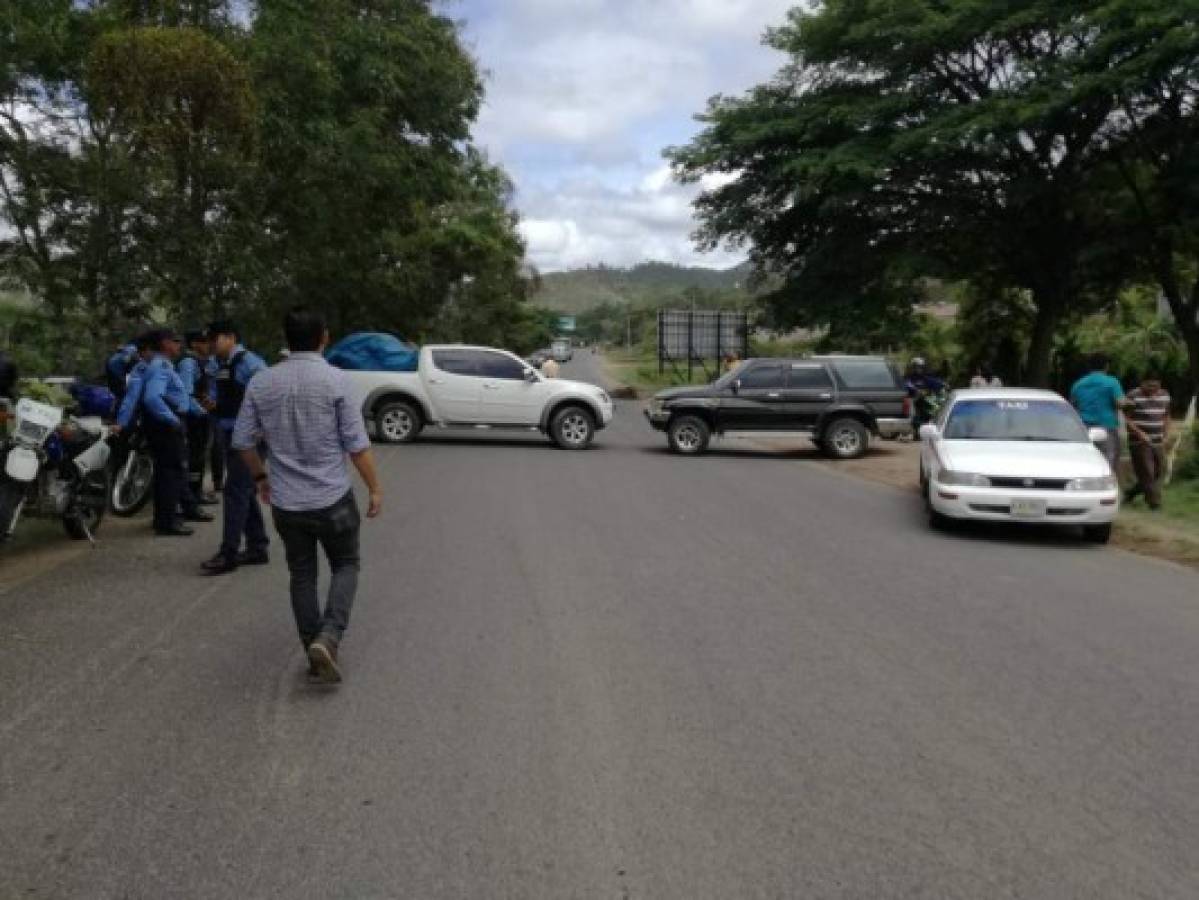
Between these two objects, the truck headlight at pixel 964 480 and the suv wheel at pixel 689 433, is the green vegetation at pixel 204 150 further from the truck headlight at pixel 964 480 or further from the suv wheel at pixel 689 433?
the truck headlight at pixel 964 480

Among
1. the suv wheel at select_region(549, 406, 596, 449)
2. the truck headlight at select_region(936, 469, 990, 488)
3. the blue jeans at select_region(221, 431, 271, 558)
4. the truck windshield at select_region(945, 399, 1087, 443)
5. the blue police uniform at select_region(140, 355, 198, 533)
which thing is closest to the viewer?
the blue jeans at select_region(221, 431, 271, 558)

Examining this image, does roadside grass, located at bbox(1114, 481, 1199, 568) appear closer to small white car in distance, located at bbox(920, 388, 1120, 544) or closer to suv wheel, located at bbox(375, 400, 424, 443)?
small white car in distance, located at bbox(920, 388, 1120, 544)

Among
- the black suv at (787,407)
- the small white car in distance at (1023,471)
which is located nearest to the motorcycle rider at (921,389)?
the black suv at (787,407)

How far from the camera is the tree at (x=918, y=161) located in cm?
2680

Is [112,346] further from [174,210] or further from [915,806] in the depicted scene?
[915,806]

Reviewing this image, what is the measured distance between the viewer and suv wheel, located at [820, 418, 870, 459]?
65.7 ft

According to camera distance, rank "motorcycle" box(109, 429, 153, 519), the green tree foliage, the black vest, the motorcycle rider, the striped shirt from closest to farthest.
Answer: the black vest < "motorcycle" box(109, 429, 153, 519) < the striped shirt < the motorcycle rider < the green tree foliage

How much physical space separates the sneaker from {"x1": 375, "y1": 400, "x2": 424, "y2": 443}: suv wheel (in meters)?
15.0

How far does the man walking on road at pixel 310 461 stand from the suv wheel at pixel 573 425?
14.3m

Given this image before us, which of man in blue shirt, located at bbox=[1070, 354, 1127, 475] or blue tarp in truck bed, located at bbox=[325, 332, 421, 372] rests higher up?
blue tarp in truck bed, located at bbox=[325, 332, 421, 372]

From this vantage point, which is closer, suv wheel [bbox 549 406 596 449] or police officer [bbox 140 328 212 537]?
police officer [bbox 140 328 212 537]

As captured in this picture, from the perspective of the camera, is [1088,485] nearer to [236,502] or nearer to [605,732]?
[605,732]

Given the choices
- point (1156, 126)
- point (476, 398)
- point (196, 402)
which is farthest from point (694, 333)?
point (196, 402)

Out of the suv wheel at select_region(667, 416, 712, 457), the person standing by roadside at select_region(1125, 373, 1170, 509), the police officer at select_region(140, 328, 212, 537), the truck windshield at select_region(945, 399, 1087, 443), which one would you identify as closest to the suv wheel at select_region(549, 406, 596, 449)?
the suv wheel at select_region(667, 416, 712, 457)
